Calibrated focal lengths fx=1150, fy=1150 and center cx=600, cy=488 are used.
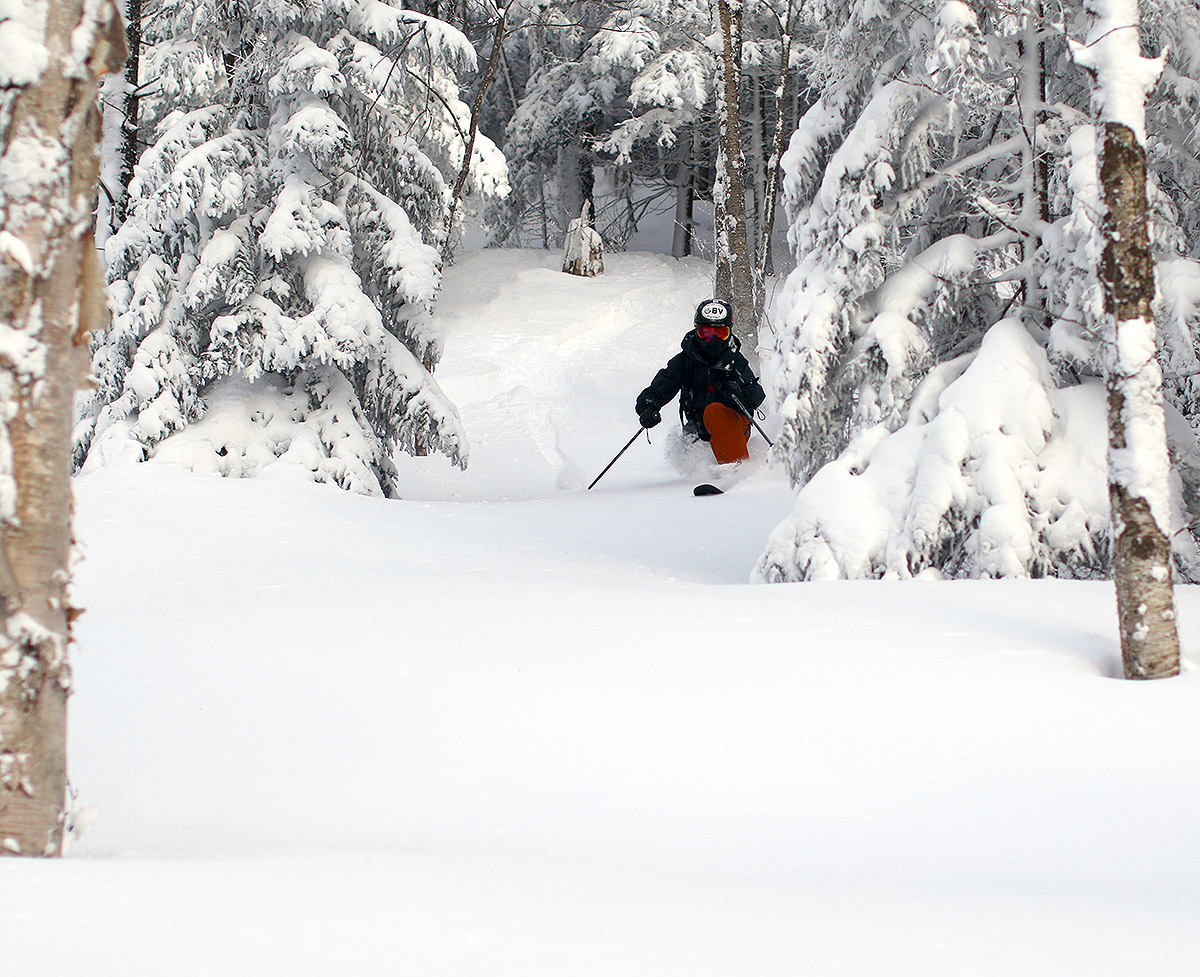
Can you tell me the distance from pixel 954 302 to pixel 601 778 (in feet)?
13.2

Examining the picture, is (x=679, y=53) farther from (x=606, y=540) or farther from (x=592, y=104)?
(x=606, y=540)

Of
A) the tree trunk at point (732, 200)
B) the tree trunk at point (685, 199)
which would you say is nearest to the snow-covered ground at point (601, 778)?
the tree trunk at point (732, 200)

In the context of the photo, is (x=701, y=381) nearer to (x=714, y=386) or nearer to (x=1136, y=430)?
(x=714, y=386)

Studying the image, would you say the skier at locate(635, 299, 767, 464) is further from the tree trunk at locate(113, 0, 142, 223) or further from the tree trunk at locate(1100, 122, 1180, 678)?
the tree trunk at locate(113, 0, 142, 223)

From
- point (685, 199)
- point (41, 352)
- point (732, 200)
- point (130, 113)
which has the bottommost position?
point (41, 352)

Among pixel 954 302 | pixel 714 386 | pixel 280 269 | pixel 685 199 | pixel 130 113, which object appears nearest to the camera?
pixel 954 302

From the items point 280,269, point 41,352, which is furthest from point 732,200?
point 41,352

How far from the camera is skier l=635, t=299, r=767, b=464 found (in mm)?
10742

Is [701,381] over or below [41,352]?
over

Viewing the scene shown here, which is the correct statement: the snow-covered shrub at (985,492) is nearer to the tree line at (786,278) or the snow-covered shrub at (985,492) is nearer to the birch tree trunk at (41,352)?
the tree line at (786,278)

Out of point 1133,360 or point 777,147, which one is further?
point 777,147

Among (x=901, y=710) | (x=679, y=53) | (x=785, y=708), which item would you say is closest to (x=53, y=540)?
(x=785, y=708)

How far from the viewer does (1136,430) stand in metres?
4.07

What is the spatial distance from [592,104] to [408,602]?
749 inches
